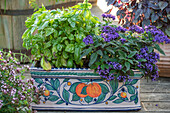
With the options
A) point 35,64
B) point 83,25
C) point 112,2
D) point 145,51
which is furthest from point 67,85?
point 112,2

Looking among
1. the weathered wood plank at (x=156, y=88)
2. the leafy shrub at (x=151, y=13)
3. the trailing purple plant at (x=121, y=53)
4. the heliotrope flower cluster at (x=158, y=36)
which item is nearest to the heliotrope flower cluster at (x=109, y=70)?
the trailing purple plant at (x=121, y=53)

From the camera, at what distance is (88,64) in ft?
6.38

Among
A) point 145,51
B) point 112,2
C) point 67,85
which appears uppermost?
point 112,2

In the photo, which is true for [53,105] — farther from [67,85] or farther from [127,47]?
[127,47]

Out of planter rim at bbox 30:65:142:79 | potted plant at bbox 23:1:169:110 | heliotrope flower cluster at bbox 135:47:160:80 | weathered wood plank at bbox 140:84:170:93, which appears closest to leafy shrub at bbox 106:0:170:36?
weathered wood plank at bbox 140:84:170:93

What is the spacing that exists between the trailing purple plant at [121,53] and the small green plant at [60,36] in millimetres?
112

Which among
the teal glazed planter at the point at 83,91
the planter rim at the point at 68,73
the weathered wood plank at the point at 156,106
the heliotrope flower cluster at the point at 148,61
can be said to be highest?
the heliotrope flower cluster at the point at 148,61

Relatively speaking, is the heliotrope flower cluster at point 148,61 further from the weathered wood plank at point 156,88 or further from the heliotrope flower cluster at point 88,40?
the weathered wood plank at point 156,88

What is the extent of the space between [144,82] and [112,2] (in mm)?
1070

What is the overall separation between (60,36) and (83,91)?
52cm

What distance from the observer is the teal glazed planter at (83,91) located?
1.91m

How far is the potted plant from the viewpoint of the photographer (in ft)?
6.09

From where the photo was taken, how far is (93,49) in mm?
1929

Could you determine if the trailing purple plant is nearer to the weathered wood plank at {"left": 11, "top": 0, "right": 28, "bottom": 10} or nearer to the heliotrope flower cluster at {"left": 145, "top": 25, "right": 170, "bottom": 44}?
the heliotrope flower cluster at {"left": 145, "top": 25, "right": 170, "bottom": 44}
